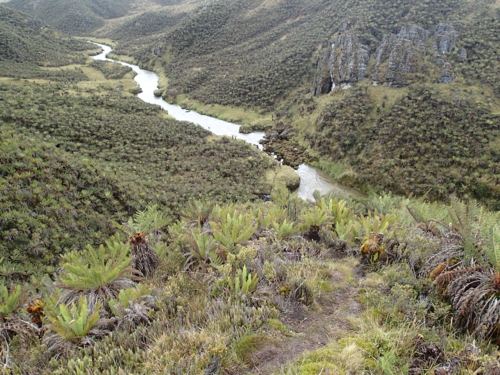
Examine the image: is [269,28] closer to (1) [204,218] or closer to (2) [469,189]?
(2) [469,189]

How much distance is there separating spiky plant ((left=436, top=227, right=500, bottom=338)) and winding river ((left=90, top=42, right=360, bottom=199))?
1827 centimetres

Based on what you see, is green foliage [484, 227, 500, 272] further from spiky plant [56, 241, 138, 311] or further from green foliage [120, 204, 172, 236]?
green foliage [120, 204, 172, 236]

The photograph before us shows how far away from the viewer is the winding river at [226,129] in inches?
1158

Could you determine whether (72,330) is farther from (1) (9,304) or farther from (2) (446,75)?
(2) (446,75)

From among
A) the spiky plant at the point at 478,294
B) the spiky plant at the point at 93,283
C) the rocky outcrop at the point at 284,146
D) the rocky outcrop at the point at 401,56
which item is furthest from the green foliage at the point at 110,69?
the spiky plant at the point at 478,294

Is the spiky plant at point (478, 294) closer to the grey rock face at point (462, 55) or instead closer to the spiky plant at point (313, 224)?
the spiky plant at point (313, 224)

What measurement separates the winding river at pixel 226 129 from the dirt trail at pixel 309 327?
18164 millimetres

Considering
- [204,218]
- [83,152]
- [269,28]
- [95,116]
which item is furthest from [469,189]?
[269,28]

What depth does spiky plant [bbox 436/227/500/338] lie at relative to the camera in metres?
4.04

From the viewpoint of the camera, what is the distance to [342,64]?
4144 centimetres

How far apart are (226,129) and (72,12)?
127m

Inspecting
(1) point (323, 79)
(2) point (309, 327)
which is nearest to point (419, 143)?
(1) point (323, 79)

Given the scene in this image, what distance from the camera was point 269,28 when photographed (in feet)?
237

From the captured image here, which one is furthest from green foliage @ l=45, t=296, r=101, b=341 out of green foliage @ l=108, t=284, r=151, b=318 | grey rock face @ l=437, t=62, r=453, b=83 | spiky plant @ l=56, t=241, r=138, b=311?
grey rock face @ l=437, t=62, r=453, b=83
